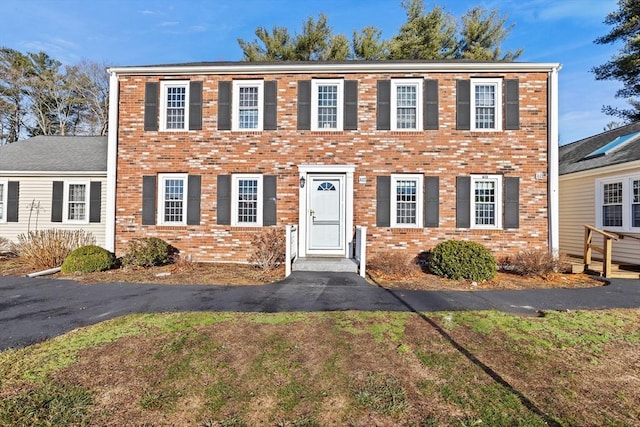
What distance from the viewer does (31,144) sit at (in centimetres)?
1437

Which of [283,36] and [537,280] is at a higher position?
[283,36]

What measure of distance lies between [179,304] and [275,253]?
362cm

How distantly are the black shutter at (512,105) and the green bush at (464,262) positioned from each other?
4106 millimetres

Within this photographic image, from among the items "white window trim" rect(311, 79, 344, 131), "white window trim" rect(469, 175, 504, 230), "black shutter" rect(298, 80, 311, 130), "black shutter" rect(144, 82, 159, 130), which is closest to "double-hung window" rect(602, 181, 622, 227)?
"white window trim" rect(469, 175, 504, 230)

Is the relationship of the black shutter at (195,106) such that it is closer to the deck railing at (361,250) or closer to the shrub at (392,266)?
the deck railing at (361,250)

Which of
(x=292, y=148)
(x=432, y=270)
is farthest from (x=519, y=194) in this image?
(x=292, y=148)

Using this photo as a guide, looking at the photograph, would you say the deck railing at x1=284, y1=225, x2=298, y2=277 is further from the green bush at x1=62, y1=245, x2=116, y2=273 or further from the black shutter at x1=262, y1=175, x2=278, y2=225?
the green bush at x1=62, y1=245, x2=116, y2=273

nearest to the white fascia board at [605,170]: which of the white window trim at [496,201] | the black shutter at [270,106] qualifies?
the white window trim at [496,201]

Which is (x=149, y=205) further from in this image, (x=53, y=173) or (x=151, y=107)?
(x=53, y=173)

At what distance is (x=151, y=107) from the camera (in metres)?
10.5

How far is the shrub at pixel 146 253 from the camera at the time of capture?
9.37m

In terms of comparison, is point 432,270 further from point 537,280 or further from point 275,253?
point 275,253

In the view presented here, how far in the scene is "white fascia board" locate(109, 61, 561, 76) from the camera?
998cm

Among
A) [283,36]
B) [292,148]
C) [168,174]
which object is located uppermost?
[283,36]
